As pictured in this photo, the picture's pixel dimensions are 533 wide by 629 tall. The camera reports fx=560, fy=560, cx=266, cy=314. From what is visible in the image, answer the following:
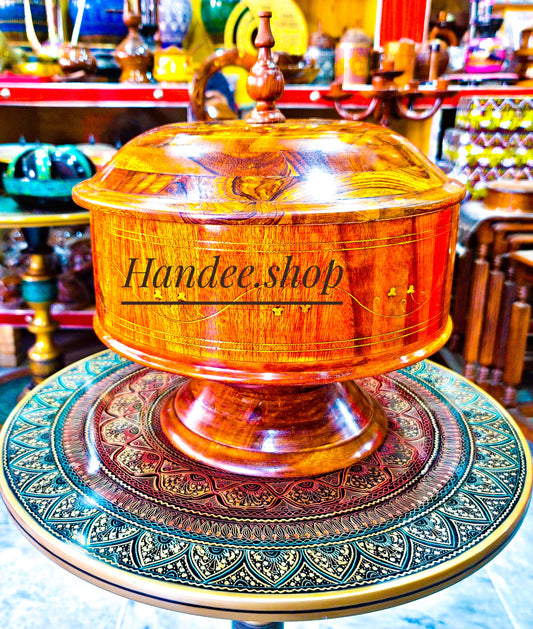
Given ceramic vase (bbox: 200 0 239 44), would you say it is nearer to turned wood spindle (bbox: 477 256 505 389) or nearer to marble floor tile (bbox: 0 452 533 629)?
turned wood spindle (bbox: 477 256 505 389)

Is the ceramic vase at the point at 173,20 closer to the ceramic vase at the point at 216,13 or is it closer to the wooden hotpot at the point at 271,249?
the ceramic vase at the point at 216,13

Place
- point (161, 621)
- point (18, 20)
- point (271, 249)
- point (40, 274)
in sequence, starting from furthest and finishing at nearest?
point (18, 20) < point (40, 274) < point (161, 621) < point (271, 249)

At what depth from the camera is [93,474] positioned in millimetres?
803

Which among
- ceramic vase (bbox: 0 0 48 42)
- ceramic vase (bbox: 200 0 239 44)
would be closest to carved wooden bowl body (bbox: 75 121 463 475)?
ceramic vase (bbox: 200 0 239 44)

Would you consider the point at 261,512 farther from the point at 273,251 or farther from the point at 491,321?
the point at 491,321

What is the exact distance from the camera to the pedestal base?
2.65 ft

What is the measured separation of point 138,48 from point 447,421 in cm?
183

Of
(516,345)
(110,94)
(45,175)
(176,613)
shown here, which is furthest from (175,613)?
(110,94)

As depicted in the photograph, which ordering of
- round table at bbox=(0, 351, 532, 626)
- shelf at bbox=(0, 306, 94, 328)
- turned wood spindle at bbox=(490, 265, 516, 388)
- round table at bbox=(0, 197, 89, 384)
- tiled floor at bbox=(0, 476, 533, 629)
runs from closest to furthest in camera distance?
round table at bbox=(0, 351, 532, 626) < tiled floor at bbox=(0, 476, 533, 629) < round table at bbox=(0, 197, 89, 384) < turned wood spindle at bbox=(490, 265, 516, 388) < shelf at bbox=(0, 306, 94, 328)

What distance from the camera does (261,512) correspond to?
0.73m

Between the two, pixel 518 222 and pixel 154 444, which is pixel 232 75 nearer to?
pixel 518 222

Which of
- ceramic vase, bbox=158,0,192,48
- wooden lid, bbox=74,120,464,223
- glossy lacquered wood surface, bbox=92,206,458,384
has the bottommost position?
glossy lacquered wood surface, bbox=92,206,458,384

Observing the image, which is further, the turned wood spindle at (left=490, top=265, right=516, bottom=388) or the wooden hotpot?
the turned wood spindle at (left=490, top=265, right=516, bottom=388)

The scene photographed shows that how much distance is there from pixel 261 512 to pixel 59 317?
1752mm
